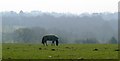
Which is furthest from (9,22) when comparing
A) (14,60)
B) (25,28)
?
(14,60)

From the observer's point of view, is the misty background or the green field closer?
the green field

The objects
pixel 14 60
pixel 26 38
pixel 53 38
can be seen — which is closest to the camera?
pixel 14 60

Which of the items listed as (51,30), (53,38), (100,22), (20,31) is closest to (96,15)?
(100,22)

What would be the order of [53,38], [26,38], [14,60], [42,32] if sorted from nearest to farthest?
[14,60] → [53,38] → [26,38] → [42,32]

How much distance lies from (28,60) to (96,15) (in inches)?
6196

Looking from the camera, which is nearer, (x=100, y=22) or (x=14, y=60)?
(x=14, y=60)

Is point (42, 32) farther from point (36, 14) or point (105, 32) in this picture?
point (105, 32)

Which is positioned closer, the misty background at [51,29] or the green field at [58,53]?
the green field at [58,53]

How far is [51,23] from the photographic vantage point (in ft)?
653

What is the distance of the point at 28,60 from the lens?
25.1m

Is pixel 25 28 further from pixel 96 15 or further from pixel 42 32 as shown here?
pixel 96 15

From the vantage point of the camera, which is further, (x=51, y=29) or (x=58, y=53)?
(x=51, y=29)

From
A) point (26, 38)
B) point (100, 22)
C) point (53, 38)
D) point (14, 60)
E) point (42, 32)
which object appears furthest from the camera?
point (100, 22)

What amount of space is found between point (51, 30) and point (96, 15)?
2387 centimetres
